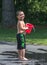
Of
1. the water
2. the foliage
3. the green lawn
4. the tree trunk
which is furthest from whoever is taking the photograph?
the tree trunk

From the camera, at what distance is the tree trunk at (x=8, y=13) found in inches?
1069

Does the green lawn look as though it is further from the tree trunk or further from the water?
the tree trunk

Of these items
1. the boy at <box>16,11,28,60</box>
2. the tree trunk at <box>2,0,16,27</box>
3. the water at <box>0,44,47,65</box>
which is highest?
the boy at <box>16,11,28,60</box>

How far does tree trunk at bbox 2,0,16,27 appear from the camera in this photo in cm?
2716

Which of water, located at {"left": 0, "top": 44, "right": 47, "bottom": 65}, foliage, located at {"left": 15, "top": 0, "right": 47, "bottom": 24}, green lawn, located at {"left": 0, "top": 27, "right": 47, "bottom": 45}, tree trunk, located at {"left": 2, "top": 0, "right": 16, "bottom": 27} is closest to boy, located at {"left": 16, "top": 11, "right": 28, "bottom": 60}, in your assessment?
water, located at {"left": 0, "top": 44, "right": 47, "bottom": 65}

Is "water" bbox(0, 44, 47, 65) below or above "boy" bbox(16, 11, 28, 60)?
below

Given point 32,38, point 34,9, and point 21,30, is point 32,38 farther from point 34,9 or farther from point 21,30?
point 34,9

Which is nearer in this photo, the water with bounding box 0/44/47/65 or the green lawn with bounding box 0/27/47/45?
the water with bounding box 0/44/47/65

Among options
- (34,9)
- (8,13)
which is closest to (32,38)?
(34,9)

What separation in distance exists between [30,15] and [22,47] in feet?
65.0

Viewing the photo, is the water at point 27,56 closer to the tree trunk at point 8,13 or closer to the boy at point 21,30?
the boy at point 21,30

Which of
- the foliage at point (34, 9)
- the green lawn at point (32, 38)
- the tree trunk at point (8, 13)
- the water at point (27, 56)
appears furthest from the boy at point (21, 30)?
the tree trunk at point (8, 13)

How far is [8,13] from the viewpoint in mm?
27500

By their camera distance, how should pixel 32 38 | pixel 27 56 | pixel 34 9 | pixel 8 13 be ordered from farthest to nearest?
pixel 8 13 → pixel 34 9 → pixel 32 38 → pixel 27 56
